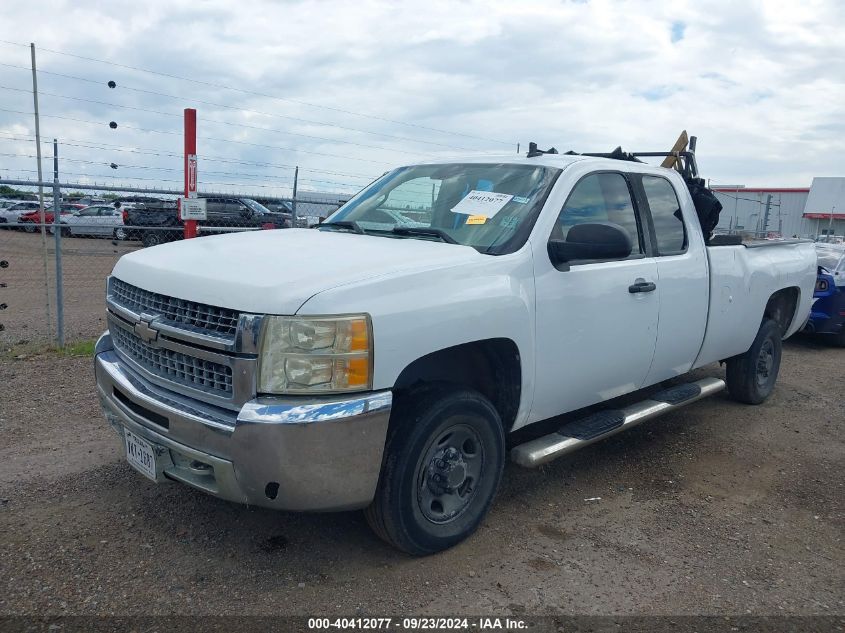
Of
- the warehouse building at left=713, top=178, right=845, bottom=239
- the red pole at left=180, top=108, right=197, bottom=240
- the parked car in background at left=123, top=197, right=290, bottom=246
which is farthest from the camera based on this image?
the warehouse building at left=713, top=178, right=845, bottom=239

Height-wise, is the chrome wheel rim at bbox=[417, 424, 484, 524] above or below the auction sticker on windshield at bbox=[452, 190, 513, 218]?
below

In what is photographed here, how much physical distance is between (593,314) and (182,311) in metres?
2.17

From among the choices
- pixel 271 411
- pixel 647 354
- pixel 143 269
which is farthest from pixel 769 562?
pixel 143 269

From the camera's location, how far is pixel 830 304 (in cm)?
928

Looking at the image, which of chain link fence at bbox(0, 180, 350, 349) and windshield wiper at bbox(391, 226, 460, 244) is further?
chain link fence at bbox(0, 180, 350, 349)

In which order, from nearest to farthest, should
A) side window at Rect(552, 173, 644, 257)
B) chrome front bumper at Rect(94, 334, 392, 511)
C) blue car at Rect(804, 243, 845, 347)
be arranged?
chrome front bumper at Rect(94, 334, 392, 511) < side window at Rect(552, 173, 644, 257) < blue car at Rect(804, 243, 845, 347)

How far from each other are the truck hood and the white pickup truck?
0.04 feet

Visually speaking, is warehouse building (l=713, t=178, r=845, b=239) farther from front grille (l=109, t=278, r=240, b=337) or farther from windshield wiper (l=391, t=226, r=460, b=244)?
front grille (l=109, t=278, r=240, b=337)

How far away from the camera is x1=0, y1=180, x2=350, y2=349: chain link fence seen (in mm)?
7532

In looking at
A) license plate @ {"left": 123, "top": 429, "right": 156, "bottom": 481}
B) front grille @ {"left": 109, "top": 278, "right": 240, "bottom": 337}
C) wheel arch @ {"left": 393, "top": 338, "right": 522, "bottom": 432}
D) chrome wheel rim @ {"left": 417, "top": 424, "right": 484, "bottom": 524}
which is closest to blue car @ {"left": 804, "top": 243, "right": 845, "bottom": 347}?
wheel arch @ {"left": 393, "top": 338, "right": 522, "bottom": 432}

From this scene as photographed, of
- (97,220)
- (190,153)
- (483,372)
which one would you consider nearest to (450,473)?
(483,372)

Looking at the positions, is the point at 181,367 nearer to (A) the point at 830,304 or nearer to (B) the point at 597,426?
(B) the point at 597,426

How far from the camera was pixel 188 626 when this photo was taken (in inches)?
112

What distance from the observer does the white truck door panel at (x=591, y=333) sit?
375 cm
